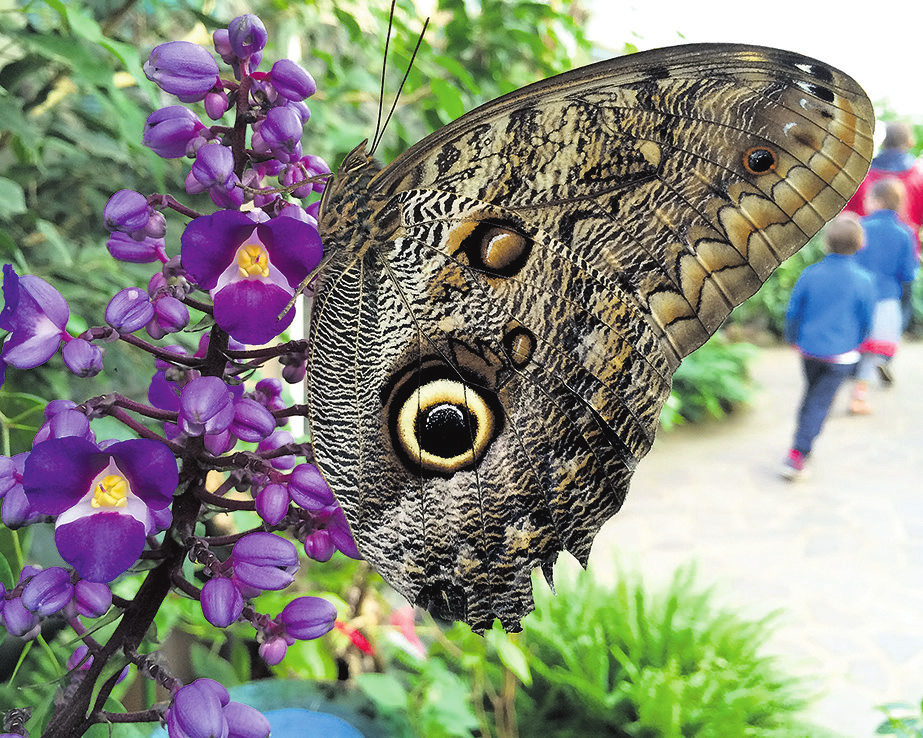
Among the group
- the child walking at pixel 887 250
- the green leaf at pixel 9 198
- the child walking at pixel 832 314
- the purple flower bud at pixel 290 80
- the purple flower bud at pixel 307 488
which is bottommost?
the purple flower bud at pixel 307 488

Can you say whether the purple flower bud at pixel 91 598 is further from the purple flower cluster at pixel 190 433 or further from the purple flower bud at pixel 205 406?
the purple flower bud at pixel 205 406

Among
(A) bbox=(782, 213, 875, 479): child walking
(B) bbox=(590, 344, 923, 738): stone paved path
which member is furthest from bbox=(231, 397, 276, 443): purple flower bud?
(A) bbox=(782, 213, 875, 479): child walking

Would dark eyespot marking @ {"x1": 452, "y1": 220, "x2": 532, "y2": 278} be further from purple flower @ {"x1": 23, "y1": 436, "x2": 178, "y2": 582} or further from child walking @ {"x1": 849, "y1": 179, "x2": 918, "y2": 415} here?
child walking @ {"x1": 849, "y1": 179, "x2": 918, "y2": 415}

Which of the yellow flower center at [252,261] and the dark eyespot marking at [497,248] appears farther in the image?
the dark eyespot marking at [497,248]

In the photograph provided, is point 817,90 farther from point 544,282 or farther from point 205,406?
point 205,406

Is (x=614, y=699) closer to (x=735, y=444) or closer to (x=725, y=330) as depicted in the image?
(x=735, y=444)

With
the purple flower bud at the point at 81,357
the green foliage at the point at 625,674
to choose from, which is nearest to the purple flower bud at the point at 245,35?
the purple flower bud at the point at 81,357

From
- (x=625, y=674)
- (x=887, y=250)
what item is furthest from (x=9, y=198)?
(x=887, y=250)
